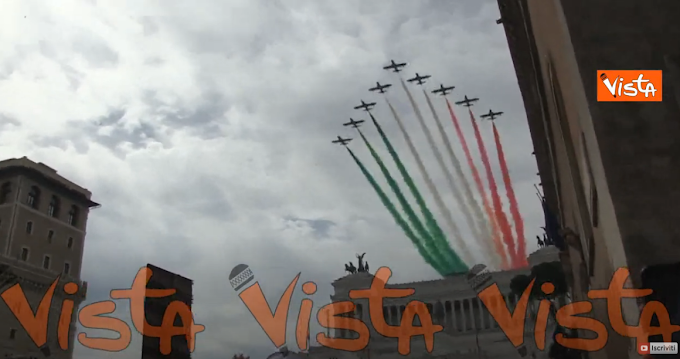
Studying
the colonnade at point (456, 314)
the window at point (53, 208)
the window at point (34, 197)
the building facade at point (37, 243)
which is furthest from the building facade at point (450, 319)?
the window at point (34, 197)

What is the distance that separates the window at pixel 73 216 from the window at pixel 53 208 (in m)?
2.18

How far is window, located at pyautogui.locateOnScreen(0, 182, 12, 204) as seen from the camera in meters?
58.5

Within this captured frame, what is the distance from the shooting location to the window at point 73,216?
65.7 meters

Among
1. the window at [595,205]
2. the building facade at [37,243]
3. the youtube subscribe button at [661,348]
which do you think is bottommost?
the youtube subscribe button at [661,348]

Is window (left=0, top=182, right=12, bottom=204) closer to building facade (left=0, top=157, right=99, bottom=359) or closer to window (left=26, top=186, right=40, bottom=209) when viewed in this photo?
building facade (left=0, top=157, right=99, bottom=359)

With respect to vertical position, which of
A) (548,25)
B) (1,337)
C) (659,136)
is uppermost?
(548,25)

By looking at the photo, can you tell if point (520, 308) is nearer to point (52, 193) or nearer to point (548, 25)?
point (548, 25)

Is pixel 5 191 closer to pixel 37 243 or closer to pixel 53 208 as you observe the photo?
pixel 53 208

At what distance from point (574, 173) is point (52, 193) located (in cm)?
6199

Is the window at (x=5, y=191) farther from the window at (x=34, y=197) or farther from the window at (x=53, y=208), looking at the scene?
the window at (x=53, y=208)

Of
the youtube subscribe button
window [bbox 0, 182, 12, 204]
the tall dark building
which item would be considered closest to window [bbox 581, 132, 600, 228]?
the youtube subscribe button

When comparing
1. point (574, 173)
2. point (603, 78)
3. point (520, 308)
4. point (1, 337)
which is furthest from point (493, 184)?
point (1, 337)

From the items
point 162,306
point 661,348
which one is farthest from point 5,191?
point 661,348

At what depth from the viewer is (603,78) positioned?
34.1 feet
